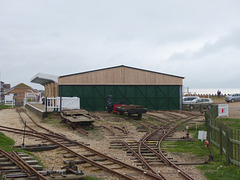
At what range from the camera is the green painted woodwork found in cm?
2914

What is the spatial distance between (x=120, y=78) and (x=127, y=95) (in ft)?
7.25

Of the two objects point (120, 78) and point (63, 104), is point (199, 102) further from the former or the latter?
point (63, 104)

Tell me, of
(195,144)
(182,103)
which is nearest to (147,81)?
(182,103)

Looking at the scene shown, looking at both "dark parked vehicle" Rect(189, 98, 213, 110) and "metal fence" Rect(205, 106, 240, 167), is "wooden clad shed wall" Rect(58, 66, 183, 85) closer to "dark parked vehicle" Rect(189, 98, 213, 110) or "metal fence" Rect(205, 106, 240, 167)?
"dark parked vehicle" Rect(189, 98, 213, 110)

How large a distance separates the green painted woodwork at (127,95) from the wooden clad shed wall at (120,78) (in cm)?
48

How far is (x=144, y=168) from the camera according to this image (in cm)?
823

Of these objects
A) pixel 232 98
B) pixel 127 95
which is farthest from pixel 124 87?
pixel 232 98

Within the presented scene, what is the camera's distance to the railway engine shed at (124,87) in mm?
28969

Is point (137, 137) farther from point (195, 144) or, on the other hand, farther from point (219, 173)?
point (219, 173)

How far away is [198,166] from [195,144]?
3.68 meters

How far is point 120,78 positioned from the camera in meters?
30.4

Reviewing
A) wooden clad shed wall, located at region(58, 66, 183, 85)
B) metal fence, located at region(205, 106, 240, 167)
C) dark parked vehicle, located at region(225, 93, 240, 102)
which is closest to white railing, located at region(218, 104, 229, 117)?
wooden clad shed wall, located at region(58, 66, 183, 85)

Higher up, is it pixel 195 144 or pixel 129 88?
pixel 129 88

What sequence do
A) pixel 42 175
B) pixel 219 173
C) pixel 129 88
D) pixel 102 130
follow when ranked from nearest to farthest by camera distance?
pixel 42 175 < pixel 219 173 < pixel 102 130 < pixel 129 88
